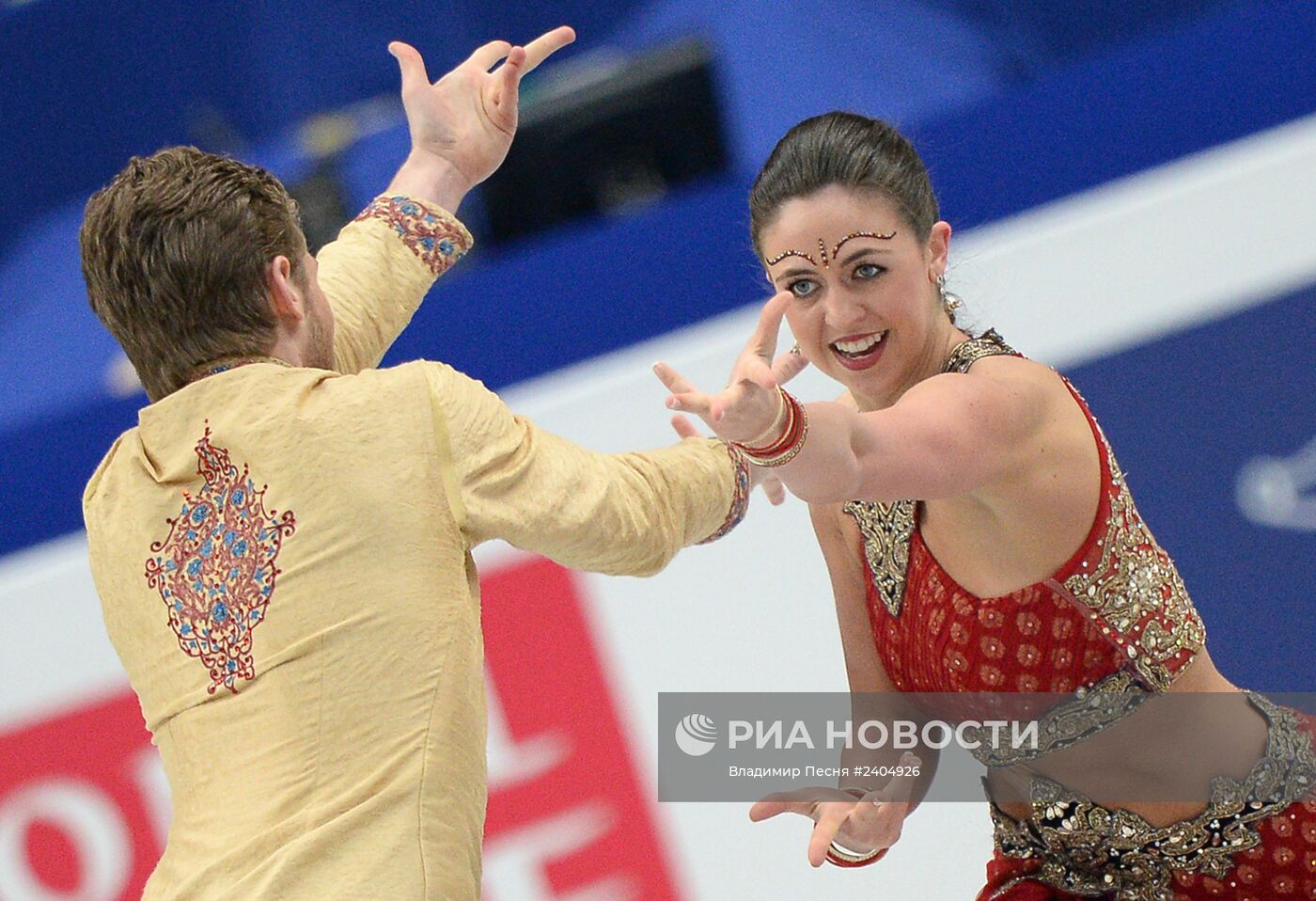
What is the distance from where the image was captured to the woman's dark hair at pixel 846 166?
2039 mm

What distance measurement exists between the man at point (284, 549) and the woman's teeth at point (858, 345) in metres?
0.39


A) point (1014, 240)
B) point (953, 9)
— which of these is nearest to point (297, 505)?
point (1014, 240)

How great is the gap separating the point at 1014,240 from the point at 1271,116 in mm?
579

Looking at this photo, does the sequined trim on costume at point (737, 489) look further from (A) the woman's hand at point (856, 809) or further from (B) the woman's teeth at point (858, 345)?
(A) the woman's hand at point (856, 809)

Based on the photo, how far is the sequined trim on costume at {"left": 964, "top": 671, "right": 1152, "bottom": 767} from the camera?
2035 mm

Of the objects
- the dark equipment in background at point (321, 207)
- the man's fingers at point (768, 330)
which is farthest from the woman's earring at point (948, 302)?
the dark equipment in background at point (321, 207)

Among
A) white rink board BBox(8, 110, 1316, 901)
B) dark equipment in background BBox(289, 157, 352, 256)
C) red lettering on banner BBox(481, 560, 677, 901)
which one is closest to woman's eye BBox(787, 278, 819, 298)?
white rink board BBox(8, 110, 1316, 901)

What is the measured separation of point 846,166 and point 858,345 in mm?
221

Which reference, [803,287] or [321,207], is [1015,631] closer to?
[803,287]

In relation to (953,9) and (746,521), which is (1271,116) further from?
(953,9)

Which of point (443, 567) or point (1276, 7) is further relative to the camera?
point (1276, 7)

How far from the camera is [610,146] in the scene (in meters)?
4.48

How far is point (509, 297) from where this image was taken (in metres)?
3.49

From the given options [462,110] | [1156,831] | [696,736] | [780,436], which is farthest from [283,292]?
[696,736]
